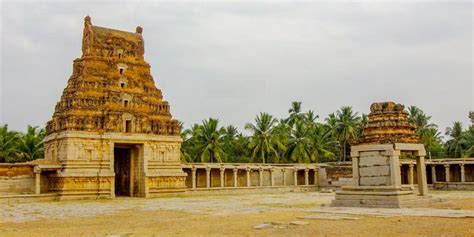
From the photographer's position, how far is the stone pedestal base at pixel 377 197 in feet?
60.3

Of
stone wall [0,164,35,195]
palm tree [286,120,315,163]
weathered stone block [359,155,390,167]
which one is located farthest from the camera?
palm tree [286,120,315,163]

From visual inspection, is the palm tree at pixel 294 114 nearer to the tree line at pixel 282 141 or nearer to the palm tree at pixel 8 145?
the tree line at pixel 282 141

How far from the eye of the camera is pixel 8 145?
43000 mm

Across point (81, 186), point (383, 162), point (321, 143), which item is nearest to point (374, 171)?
point (383, 162)

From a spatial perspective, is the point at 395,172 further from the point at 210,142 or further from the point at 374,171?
the point at 210,142

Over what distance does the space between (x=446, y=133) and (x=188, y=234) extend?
51357mm

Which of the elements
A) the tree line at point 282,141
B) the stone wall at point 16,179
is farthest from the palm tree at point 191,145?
the stone wall at point 16,179

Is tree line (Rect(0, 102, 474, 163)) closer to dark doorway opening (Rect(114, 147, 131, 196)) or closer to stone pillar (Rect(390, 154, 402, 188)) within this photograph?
dark doorway opening (Rect(114, 147, 131, 196))

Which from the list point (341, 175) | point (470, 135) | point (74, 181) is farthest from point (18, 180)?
point (470, 135)

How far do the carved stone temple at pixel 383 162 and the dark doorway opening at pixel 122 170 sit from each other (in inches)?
815

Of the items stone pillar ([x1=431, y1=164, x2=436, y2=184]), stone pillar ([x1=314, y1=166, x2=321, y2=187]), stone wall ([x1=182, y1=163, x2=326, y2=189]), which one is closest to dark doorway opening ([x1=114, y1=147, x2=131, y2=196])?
stone wall ([x1=182, y1=163, x2=326, y2=189])

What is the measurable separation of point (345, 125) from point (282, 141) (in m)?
9.11

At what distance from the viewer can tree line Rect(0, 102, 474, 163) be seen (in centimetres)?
4497

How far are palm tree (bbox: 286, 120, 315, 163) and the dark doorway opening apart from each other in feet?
66.7
